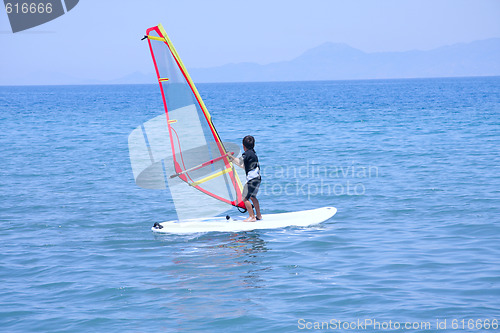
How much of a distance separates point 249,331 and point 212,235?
444 cm

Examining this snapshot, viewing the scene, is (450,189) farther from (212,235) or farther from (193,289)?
(193,289)

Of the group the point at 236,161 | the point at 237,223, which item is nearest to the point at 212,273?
the point at 237,223

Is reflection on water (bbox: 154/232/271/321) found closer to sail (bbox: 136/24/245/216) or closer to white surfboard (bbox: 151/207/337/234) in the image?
white surfboard (bbox: 151/207/337/234)

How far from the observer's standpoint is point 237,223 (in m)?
11.7

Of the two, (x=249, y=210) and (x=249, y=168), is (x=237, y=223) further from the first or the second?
(x=249, y=168)

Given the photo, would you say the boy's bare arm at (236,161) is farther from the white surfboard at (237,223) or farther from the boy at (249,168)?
the white surfboard at (237,223)

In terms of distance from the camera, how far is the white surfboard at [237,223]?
38.2 ft

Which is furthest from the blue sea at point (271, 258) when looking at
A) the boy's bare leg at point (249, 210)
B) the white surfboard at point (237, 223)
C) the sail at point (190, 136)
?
the sail at point (190, 136)

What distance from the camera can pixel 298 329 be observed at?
7203 millimetres

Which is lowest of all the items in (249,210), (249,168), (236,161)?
(249,210)

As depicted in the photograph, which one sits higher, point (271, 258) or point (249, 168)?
point (249, 168)

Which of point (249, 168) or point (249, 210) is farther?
point (249, 210)

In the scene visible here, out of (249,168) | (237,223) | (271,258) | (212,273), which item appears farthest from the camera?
(237,223)

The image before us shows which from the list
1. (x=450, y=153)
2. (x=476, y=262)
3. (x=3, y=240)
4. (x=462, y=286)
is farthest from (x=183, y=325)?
(x=450, y=153)
